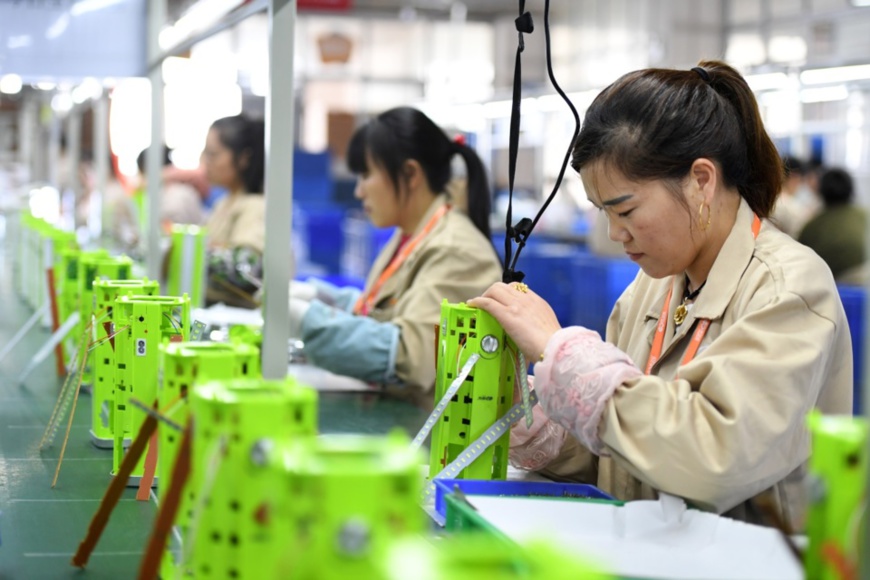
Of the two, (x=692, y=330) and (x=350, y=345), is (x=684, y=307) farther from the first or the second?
(x=350, y=345)

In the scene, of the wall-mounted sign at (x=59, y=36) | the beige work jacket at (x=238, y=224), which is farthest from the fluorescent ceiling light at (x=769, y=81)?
the wall-mounted sign at (x=59, y=36)

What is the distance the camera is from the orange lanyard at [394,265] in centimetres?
326

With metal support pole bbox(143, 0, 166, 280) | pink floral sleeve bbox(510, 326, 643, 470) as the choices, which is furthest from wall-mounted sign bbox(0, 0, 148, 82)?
pink floral sleeve bbox(510, 326, 643, 470)

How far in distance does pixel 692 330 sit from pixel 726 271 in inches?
4.2

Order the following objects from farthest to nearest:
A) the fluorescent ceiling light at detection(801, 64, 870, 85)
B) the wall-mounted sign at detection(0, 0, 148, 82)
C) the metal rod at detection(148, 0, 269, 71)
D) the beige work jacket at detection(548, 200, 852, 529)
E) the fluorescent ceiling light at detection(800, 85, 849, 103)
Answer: the fluorescent ceiling light at detection(800, 85, 849, 103)
the fluorescent ceiling light at detection(801, 64, 870, 85)
the wall-mounted sign at detection(0, 0, 148, 82)
the metal rod at detection(148, 0, 269, 71)
the beige work jacket at detection(548, 200, 852, 529)

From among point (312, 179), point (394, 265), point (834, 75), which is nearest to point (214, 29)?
point (394, 265)

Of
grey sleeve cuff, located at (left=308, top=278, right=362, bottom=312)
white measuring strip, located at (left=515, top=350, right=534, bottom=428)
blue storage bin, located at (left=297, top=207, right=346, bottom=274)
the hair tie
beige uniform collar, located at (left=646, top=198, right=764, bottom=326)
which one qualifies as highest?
the hair tie

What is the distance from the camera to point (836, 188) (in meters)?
7.35

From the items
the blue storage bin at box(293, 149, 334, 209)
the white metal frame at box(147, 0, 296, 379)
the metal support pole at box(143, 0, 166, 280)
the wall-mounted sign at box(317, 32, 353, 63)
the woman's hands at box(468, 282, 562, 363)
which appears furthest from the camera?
the wall-mounted sign at box(317, 32, 353, 63)

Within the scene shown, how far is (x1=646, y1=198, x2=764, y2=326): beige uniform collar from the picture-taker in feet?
5.53

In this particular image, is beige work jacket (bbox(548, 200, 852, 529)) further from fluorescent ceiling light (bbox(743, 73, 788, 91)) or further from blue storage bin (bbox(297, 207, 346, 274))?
blue storage bin (bbox(297, 207, 346, 274))

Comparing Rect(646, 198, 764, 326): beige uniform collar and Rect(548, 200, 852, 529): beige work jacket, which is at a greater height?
Rect(646, 198, 764, 326): beige uniform collar

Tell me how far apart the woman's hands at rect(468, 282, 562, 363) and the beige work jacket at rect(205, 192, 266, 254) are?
2.82 meters

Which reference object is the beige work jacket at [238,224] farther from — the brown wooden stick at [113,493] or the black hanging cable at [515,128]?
the brown wooden stick at [113,493]
